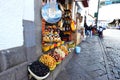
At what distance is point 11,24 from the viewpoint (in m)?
A: 3.56

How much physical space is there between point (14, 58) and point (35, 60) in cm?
115

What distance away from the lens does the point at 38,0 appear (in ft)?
16.2

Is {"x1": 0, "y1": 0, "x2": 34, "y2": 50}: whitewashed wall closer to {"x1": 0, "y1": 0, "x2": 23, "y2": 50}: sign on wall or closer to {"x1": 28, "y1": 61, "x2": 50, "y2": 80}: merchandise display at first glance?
{"x1": 0, "y1": 0, "x2": 23, "y2": 50}: sign on wall

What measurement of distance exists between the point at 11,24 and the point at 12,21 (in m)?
0.08

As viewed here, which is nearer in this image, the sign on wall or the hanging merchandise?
the sign on wall

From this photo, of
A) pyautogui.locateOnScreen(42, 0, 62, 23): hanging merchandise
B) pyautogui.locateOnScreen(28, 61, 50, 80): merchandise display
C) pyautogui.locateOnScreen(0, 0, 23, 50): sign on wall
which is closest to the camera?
pyautogui.locateOnScreen(0, 0, 23, 50): sign on wall

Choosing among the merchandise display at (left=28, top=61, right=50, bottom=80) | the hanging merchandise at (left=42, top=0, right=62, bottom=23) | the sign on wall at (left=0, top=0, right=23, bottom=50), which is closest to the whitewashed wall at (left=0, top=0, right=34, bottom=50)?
the sign on wall at (left=0, top=0, right=23, bottom=50)

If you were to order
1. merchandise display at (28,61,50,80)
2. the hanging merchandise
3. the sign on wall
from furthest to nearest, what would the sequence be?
the hanging merchandise → merchandise display at (28,61,50,80) → the sign on wall

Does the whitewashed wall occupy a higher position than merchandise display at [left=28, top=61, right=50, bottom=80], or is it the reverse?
the whitewashed wall

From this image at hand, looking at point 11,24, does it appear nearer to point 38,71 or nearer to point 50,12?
point 38,71

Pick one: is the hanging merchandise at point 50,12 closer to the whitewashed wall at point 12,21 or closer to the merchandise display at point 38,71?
the whitewashed wall at point 12,21

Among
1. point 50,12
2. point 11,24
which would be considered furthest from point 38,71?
point 50,12

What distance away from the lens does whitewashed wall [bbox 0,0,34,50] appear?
3301mm

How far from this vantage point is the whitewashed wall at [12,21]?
10.8 ft
